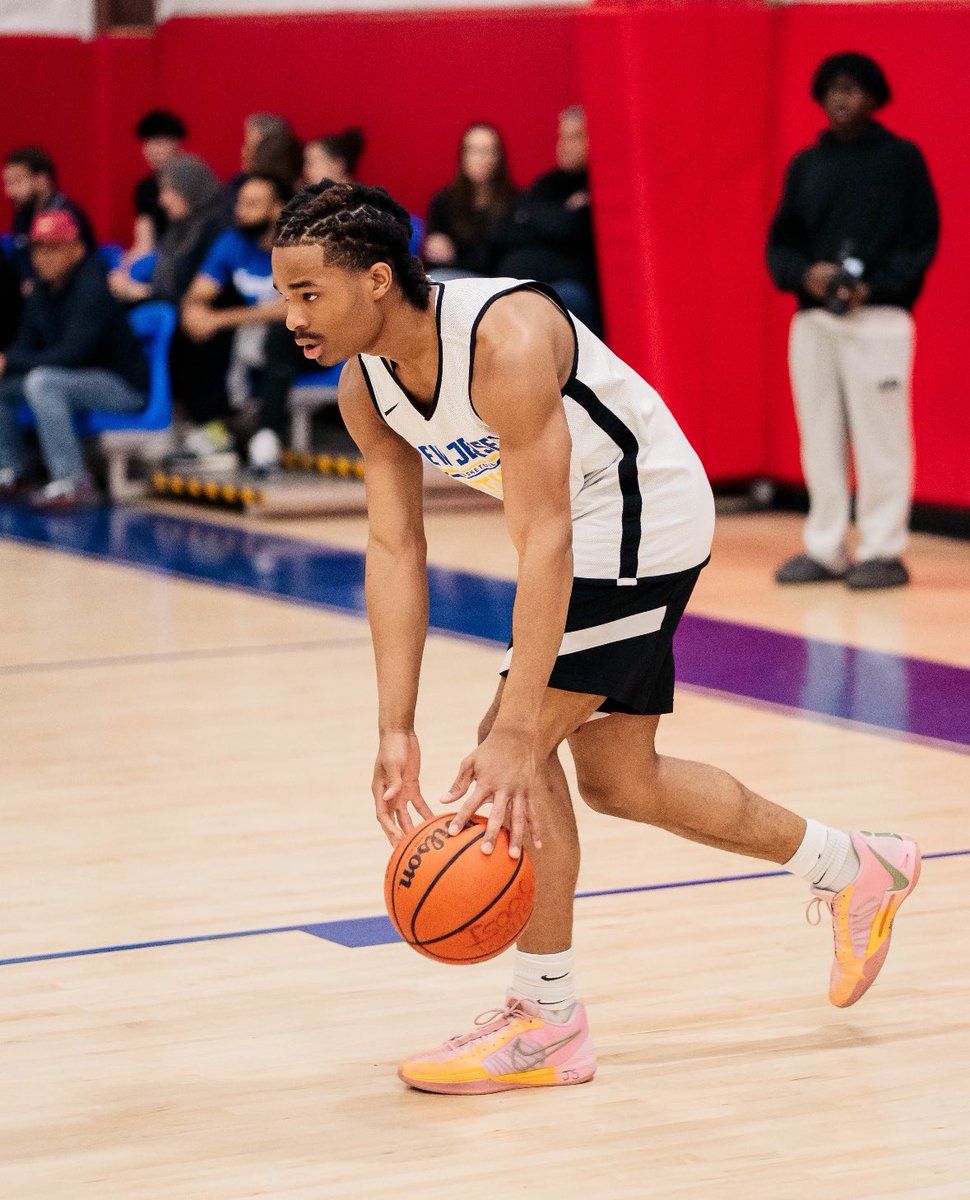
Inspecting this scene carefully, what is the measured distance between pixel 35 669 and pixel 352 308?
12.9ft

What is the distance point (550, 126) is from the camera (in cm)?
1249

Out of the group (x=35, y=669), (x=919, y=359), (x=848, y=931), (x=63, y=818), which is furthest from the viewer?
(x=919, y=359)

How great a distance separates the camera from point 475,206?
10883 millimetres

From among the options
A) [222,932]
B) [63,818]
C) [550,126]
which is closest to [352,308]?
[222,932]

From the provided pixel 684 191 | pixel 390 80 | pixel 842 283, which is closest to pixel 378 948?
pixel 842 283

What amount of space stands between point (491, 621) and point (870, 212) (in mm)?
2123

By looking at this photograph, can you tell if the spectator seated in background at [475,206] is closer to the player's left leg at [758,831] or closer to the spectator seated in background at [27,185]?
the spectator seated in background at [27,185]

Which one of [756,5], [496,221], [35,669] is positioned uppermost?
[756,5]

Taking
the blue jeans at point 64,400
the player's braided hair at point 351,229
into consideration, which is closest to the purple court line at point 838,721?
the player's braided hair at point 351,229

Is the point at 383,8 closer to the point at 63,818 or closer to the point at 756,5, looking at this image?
the point at 756,5

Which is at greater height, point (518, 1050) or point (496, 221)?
point (496, 221)

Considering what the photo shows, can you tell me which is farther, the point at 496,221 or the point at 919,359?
the point at 496,221

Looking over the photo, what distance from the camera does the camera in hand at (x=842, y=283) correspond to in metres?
8.17

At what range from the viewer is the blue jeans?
34.7 feet
